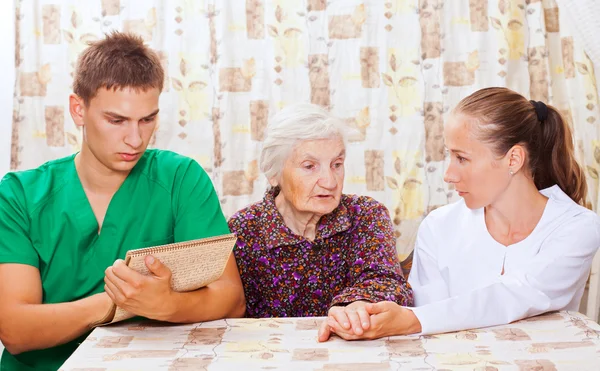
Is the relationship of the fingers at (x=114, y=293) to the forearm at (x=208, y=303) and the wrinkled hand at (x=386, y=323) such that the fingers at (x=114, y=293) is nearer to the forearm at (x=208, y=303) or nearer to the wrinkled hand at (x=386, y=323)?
the forearm at (x=208, y=303)

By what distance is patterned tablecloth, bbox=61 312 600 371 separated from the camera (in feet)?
4.15

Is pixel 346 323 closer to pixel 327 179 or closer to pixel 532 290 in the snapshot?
pixel 532 290

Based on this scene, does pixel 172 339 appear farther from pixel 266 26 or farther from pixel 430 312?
pixel 266 26

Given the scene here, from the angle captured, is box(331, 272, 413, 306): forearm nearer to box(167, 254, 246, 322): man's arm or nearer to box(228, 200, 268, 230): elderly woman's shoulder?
box(167, 254, 246, 322): man's arm

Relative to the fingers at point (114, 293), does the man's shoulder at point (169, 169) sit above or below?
above

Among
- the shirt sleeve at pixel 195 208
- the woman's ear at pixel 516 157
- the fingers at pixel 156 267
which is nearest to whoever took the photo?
the fingers at pixel 156 267

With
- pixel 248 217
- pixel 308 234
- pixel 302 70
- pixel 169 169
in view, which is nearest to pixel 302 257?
pixel 308 234

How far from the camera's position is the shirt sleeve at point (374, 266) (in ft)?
5.47

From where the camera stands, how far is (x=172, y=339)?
1437mm

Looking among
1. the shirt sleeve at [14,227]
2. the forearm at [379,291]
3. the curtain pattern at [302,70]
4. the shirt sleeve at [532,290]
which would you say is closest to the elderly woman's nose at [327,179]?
the forearm at [379,291]

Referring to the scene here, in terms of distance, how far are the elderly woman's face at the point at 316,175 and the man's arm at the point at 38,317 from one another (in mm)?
604

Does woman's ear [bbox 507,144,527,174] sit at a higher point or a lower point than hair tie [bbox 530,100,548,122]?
lower

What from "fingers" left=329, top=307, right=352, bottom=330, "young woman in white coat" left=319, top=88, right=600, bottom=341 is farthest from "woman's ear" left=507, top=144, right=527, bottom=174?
"fingers" left=329, top=307, right=352, bottom=330

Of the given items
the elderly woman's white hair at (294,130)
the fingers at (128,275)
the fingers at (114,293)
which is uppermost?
the elderly woman's white hair at (294,130)
